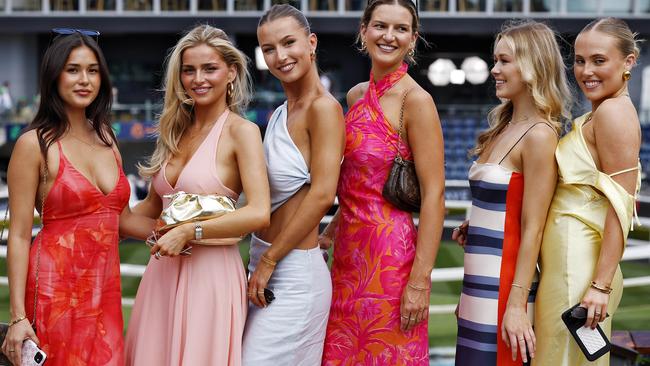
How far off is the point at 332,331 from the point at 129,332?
34.0 inches

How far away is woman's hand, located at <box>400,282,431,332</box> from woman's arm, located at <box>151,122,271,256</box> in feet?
2.16

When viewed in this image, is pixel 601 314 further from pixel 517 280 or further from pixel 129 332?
pixel 129 332

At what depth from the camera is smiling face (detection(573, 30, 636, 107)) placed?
3.36m

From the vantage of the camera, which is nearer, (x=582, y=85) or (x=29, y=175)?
(x=29, y=175)

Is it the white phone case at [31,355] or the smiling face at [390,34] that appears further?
the smiling face at [390,34]

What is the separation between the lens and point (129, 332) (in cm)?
365

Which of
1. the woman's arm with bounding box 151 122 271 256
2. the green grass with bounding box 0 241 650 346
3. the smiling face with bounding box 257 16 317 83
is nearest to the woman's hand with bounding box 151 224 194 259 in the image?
the woman's arm with bounding box 151 122 271 256

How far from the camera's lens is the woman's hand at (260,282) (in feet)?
11.2

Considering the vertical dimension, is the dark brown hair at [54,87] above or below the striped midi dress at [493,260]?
above

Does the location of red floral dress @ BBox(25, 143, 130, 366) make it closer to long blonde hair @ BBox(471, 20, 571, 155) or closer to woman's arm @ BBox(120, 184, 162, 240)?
woman's arm @ BBox(120, 184, 162, 240)

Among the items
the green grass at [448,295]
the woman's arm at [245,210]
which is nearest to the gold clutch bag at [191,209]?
the woman's arm at [245,210]

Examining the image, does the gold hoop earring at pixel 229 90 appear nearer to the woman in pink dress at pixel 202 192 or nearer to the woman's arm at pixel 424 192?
the woman in pink dress at pixel 202 192

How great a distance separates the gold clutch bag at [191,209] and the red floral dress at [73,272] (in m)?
0.28

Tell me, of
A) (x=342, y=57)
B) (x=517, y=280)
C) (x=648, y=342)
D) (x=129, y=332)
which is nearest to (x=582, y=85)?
(x=517, y=280)
